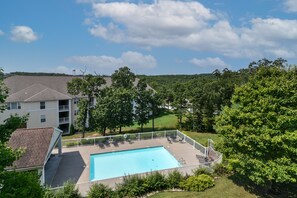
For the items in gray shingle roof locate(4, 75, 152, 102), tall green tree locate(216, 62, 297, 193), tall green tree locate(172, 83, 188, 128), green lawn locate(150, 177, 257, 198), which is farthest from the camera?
tall green tree locate(172, 83, 188, 128)

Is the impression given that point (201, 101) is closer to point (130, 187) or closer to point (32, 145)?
point (130, 187)

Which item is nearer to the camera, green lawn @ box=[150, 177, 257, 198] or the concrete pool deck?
green lawn @ box=[150, 177, 257, 198]

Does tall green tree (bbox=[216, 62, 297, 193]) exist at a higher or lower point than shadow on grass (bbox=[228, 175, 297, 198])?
higher

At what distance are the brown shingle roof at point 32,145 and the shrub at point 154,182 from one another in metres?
7.81

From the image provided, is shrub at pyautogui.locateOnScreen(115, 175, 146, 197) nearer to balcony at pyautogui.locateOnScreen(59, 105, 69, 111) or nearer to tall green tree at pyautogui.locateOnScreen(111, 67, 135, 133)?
tall green tree at pyautogui.locateOnScreen(111, 67, 135, 133)

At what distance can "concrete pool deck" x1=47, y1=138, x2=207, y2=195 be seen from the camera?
18295 millimetres

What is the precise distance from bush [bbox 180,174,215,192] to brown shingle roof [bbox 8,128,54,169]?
10.7 metres

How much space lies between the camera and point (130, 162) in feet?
78.3

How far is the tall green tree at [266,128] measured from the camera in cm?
1289

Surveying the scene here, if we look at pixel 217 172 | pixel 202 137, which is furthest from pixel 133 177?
pixel 202 137

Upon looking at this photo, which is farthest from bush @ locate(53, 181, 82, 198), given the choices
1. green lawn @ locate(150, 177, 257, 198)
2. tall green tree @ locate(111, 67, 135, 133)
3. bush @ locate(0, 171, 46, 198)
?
tall green tree @ locate(111, 67, 135, 133)

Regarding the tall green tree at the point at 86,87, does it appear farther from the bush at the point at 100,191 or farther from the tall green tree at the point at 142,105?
the bush at the point at 100,191

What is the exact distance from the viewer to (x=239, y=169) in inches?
583

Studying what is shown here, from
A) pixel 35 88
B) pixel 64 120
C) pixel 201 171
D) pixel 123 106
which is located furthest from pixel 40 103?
pixel 201 171
